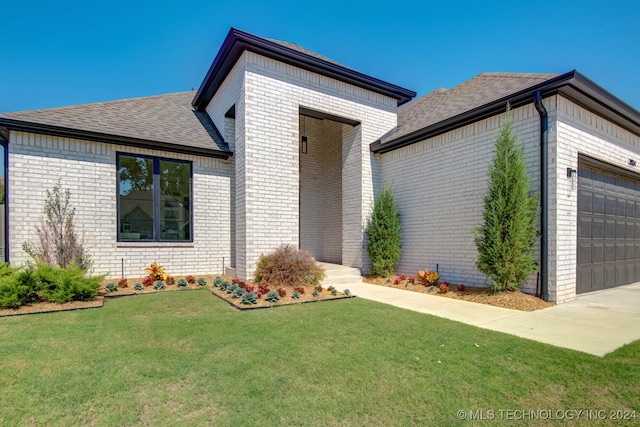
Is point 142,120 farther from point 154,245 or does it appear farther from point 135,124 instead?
point 154,245

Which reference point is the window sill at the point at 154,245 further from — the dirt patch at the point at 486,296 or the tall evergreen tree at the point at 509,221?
the tall evergreen tree at the point at 509,221

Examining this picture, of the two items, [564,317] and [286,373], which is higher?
[286,373]

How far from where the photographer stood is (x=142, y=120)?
8.72 meters

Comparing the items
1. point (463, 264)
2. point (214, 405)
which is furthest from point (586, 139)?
point (214, 405)

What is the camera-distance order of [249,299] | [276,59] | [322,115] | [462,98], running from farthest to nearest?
1. [322,115]
2. [462,98]
3. [276,59]
4. [249,299]

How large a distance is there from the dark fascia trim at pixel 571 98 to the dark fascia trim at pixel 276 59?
2240 mm

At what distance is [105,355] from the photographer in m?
3.18

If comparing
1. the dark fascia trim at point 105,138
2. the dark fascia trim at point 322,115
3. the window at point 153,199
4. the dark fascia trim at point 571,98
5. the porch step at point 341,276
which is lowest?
the porch step at point 341,276

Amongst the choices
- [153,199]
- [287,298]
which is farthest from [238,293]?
[153,199]

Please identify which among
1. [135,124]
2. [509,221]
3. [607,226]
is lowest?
[607,226]

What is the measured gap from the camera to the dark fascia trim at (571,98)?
5672 millimetres

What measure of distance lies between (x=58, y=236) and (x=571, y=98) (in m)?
11.4

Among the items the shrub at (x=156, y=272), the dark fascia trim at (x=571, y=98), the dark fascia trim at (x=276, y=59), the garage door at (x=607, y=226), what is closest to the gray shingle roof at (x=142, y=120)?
the dark fascia trim at (x=276, y=59)

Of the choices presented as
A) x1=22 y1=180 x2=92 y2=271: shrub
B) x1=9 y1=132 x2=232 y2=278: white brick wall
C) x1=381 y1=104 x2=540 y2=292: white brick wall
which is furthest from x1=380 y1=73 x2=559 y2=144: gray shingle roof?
x1=22 y1=180 x2=92 y2=271: shrub
